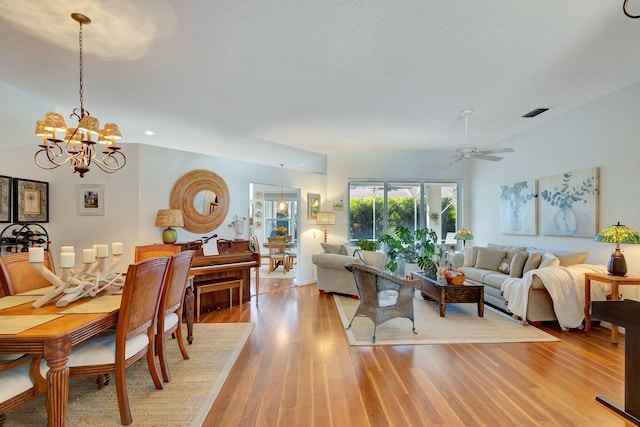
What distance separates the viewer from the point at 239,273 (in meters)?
5.20

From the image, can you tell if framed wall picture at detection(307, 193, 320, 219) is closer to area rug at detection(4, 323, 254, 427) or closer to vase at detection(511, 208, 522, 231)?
vase at detection(511, 208, 522, 231)

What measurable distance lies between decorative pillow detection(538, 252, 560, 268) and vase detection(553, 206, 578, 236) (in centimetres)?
59

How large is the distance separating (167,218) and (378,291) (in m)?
3.27

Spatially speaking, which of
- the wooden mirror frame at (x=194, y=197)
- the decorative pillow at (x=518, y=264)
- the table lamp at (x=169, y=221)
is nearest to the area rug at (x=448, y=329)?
the decorative pillow at (x=518, y=264)

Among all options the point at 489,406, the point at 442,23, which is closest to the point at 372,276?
the point at 489,406

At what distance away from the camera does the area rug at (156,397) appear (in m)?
2.09

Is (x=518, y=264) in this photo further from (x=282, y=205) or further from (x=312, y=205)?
(x=282, y=205)

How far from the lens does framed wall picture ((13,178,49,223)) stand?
13.1 feet

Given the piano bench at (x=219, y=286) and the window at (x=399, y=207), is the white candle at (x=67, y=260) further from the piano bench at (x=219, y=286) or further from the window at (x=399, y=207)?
the window at (x=399, y=207)

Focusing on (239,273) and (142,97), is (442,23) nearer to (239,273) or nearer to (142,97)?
(142,97)

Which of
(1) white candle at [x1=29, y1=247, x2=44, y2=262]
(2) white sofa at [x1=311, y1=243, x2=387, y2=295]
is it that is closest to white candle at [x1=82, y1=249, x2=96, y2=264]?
(1) white candle at [x1=29, y1=247, x2=44, y2=262]

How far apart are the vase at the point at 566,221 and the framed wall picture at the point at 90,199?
7.05 m

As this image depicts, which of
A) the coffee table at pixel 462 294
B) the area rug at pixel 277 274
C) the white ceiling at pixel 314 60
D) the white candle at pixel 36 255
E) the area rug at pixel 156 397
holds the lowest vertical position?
the area rug at pixel 277 274

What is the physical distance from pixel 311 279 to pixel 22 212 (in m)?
4.86
